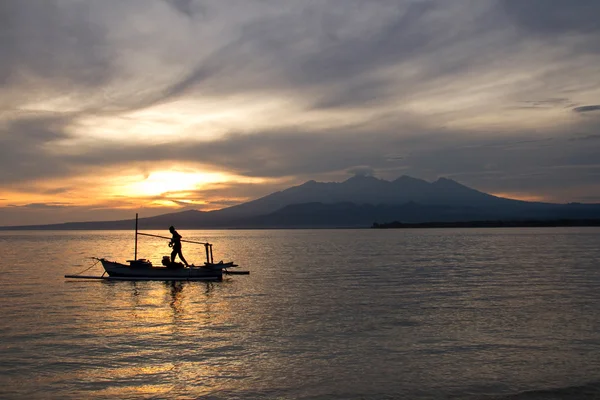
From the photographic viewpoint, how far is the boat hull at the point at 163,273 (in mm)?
42500

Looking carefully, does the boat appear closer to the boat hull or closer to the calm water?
the boat hull

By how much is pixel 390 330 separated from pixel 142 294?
1990 cm

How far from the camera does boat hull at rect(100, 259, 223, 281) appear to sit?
4250cm

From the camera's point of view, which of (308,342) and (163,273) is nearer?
(308,342)

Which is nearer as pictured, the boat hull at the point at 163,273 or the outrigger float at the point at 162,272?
the outrigger float at the point at 162,272

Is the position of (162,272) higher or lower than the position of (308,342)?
higher

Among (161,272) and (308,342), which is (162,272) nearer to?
(161,272)

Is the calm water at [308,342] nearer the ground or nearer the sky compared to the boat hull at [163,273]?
nearer the ground

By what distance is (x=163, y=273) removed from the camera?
140 feet

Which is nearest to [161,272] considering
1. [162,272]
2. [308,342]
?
[162,272]

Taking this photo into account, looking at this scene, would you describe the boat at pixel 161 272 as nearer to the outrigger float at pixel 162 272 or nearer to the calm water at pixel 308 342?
the outrigger float at pixel 162 272

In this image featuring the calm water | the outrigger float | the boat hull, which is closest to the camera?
the calm water

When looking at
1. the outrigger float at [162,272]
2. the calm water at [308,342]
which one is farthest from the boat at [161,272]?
the calm water at [308,342]

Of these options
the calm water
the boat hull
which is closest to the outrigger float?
the boat hull
